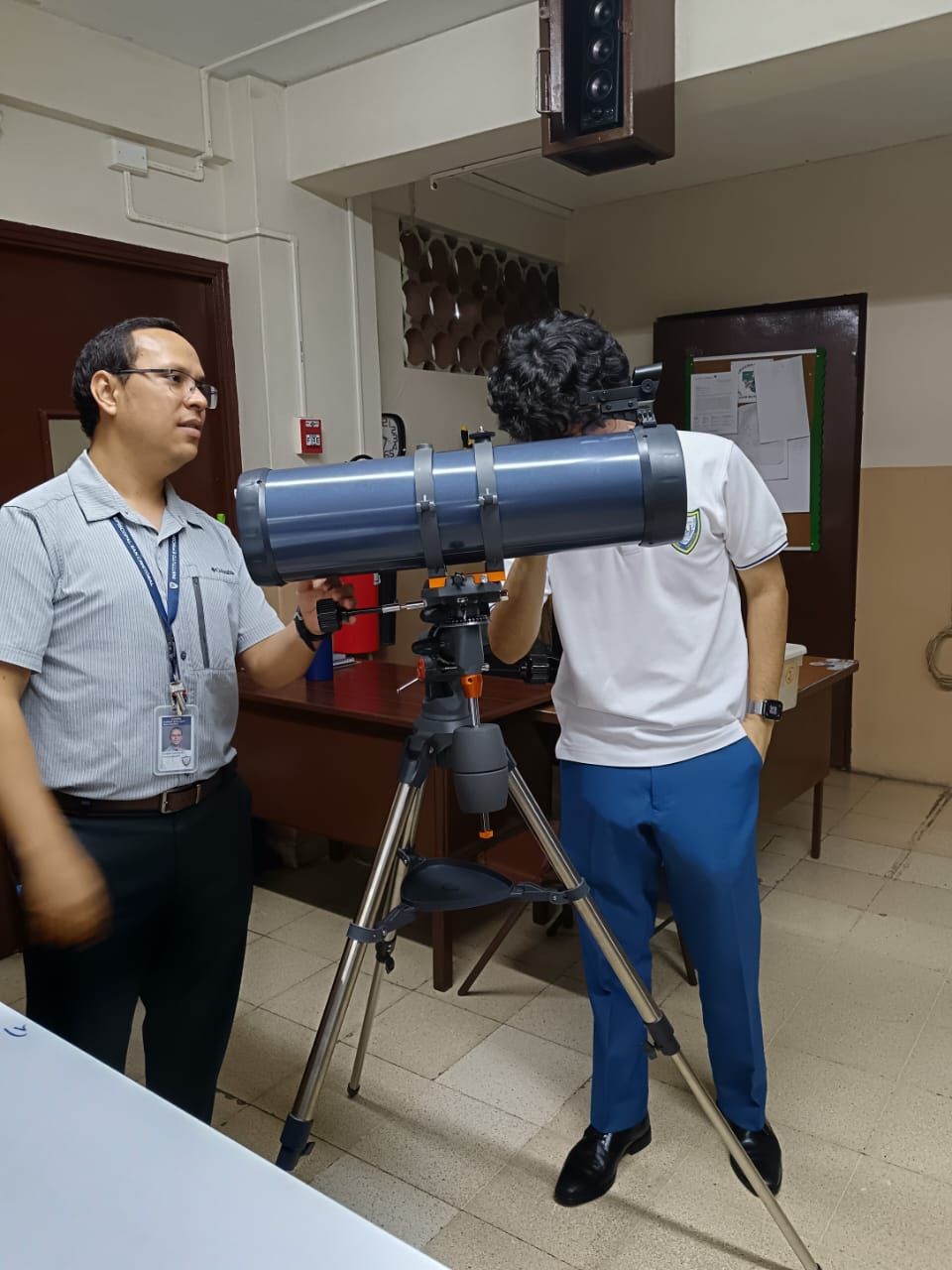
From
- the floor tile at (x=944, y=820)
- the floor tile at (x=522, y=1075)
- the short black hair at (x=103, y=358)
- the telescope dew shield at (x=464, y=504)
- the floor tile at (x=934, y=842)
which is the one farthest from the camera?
the floor tile at (x=944, y=820)

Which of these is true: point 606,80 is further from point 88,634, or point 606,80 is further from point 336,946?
point 336,946

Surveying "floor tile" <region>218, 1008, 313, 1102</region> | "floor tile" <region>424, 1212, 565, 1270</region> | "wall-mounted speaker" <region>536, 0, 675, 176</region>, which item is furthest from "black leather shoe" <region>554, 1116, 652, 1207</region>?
"wall-mounted speaker" <region>536, 0, 675, 176</region>

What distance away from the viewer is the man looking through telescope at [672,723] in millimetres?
1598

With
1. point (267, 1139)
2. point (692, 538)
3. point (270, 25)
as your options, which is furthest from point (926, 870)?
point (270, 25)

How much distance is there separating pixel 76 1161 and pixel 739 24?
271 cm

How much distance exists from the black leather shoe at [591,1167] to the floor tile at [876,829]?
2071mm

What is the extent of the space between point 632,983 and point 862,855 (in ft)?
7.36

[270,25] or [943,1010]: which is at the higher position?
[270,25]

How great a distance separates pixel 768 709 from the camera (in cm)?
169

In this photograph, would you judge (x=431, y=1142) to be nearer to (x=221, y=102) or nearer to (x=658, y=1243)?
(x=658, y=1243)

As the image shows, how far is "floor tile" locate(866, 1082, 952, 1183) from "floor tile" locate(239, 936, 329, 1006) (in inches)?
58.2

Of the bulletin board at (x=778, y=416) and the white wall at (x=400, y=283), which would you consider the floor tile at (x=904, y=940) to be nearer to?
the bulletin board at (x=778, y=416)

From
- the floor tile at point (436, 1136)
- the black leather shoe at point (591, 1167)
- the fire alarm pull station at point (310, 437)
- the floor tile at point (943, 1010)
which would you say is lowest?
the floor tile at point (943, 1010)

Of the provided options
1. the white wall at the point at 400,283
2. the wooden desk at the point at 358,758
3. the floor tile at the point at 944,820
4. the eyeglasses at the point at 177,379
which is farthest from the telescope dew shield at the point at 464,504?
the floor tile at the point at 944,820
